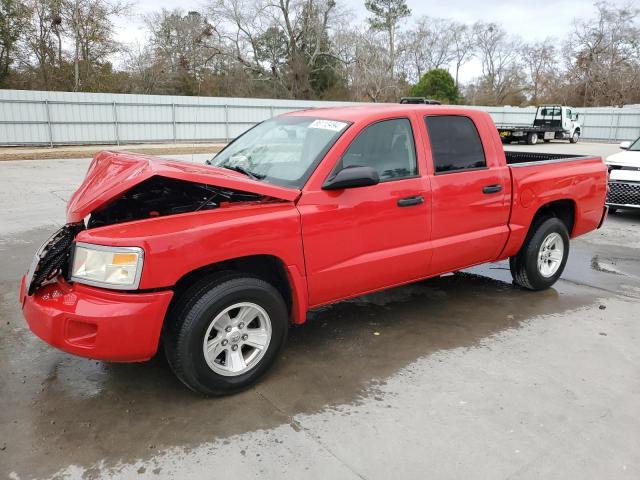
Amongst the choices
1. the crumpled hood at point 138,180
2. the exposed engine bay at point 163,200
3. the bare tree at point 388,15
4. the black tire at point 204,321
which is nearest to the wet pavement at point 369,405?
the black tire at point 204,321

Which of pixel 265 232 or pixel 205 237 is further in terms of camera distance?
pixel 265 232

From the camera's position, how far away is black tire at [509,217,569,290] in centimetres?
505

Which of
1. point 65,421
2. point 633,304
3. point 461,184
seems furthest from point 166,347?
point 633,304

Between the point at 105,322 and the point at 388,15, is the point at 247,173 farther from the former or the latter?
the point at 388,15

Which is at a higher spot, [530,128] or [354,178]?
[530,128]

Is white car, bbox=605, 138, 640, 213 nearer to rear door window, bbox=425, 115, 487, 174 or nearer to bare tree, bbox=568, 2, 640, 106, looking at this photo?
rear door window, bbox=425, 115, 487, 174

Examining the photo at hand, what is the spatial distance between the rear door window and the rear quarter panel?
471 millimetres

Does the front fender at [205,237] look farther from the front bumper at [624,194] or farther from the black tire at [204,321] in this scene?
the front bumper at [624,194]

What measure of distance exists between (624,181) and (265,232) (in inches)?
324

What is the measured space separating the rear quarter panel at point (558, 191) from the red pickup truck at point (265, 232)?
3 cm

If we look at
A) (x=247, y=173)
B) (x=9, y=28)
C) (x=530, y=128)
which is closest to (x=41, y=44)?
(x=9, y=28)

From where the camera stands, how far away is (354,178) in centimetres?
337

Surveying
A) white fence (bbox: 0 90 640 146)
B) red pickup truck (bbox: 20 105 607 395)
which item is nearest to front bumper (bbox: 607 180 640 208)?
red pickup truck (bbox: 20 105 607 395)

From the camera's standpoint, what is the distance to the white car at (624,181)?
889 centimetres
